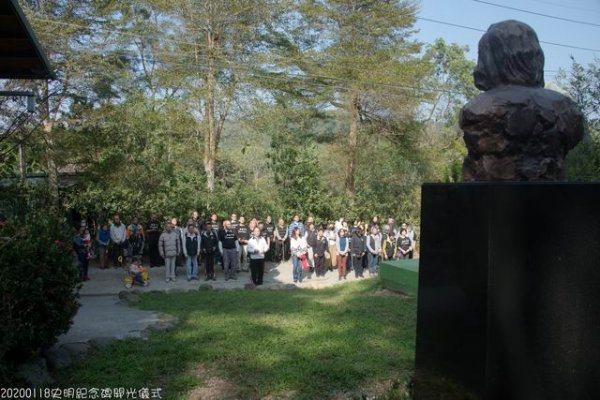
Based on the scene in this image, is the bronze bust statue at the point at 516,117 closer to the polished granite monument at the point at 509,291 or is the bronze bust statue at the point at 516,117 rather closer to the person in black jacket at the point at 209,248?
the polished granite monument at the point at 509,291

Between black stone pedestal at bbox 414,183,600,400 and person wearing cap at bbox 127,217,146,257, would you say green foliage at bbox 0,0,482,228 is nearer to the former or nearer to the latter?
person wearing cap at bbox 127,217,146,257

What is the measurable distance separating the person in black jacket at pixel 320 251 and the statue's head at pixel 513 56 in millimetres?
11988

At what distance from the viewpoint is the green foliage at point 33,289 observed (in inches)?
208

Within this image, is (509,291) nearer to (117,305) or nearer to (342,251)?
(117,305)

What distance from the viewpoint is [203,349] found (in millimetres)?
6672

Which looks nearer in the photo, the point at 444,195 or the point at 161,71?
the point at 444,195

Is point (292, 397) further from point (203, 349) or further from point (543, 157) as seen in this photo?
point (543, 157)

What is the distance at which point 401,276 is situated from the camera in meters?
11.2

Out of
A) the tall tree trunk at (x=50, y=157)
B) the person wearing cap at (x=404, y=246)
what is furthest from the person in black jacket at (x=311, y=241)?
the tall tree trunk at (x=50, y=157)

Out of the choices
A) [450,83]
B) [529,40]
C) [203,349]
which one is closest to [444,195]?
[529,40]

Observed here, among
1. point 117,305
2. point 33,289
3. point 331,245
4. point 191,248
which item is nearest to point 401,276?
point 117,305

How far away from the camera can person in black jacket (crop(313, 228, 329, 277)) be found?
1639 centimetres

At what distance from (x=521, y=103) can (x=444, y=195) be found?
3.88ft

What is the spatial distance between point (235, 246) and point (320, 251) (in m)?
2.67
